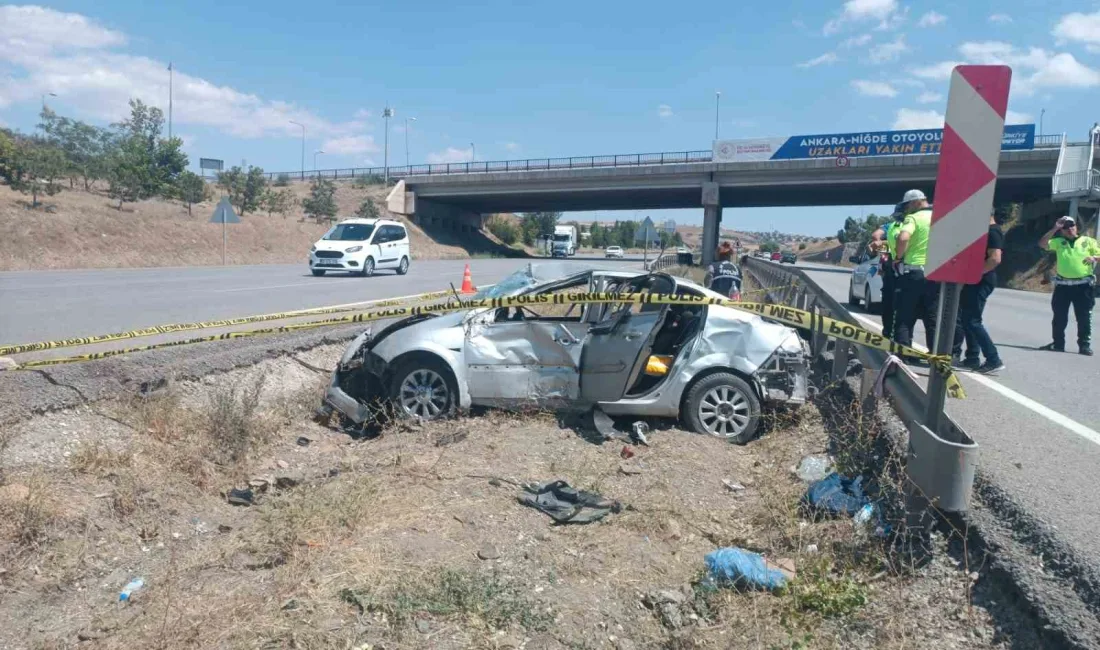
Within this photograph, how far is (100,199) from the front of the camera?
3828 cm

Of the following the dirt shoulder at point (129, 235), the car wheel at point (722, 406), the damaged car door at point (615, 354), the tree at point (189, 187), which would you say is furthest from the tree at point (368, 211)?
the car wheel at point (722, 406)

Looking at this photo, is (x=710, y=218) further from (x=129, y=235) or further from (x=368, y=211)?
(x=129, y=235)

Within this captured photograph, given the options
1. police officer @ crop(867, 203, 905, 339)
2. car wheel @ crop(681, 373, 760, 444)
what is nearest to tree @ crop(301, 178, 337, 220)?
police officer @ crop(867, 203, 905, 339)

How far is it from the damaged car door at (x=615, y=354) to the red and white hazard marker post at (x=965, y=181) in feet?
9.66

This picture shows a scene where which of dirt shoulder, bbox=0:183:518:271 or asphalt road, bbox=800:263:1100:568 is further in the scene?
dirt shoulder, bbox=0:183:518:271

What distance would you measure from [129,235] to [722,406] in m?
32.0

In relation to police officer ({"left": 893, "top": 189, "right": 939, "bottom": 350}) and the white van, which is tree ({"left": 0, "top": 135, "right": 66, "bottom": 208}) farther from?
police officer ({"left": 893, "top": 189, "right": 939, "bottom": 350})

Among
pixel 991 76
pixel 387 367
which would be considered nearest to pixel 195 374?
pixel 387 367

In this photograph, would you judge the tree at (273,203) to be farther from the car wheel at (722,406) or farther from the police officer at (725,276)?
the car wheel at (722,406)

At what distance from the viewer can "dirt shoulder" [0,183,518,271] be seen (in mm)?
28250

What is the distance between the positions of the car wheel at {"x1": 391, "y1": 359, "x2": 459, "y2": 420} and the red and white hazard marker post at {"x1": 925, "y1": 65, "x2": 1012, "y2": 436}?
3.99 metres

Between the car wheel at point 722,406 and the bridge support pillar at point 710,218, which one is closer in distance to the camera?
the car wheel at point 722,406

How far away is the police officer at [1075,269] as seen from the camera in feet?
33.1

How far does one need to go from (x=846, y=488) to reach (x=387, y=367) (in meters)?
3.86
